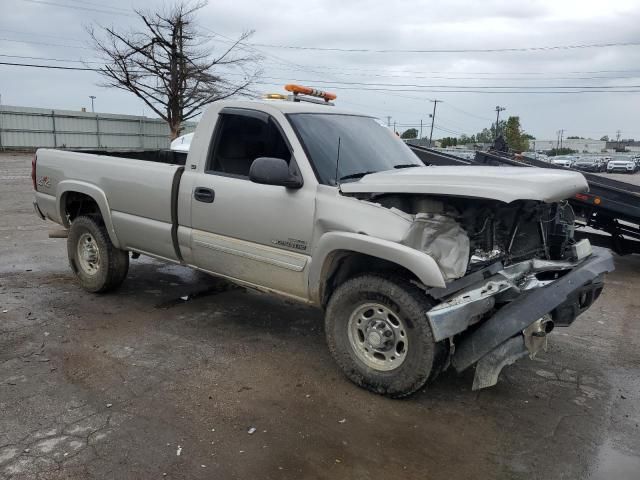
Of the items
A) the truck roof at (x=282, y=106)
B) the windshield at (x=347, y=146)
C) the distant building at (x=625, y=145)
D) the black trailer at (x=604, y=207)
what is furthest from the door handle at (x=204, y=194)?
the distant building at (x=625, y=145)

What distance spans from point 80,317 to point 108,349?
36.9 inches

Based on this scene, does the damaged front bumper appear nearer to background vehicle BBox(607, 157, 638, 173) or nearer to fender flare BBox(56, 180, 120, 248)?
fender flare BBox(56, 180, 120, 248)

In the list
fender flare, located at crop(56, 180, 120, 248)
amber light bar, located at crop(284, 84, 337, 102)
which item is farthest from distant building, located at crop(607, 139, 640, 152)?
fender flare, located at crop(56, 180, 120, 248)

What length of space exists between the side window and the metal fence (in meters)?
29.3

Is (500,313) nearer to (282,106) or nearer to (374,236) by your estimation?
(374,236)

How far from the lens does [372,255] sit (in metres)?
3.68

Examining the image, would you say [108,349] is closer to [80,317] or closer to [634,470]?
[80,317]

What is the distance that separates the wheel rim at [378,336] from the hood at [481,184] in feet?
2.70

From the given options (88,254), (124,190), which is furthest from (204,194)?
(88,254)

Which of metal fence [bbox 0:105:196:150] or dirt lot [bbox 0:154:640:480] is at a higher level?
metal fence [bbox 0:105:196:150]

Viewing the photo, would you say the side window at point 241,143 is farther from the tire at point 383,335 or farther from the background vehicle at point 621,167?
the background vehicle at point 621,167

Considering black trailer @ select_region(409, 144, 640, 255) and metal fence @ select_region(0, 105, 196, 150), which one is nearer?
black trailer @ select_region(409, 144, 640, 255)

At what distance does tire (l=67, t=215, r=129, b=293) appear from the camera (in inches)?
227

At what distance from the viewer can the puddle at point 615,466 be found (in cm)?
306
